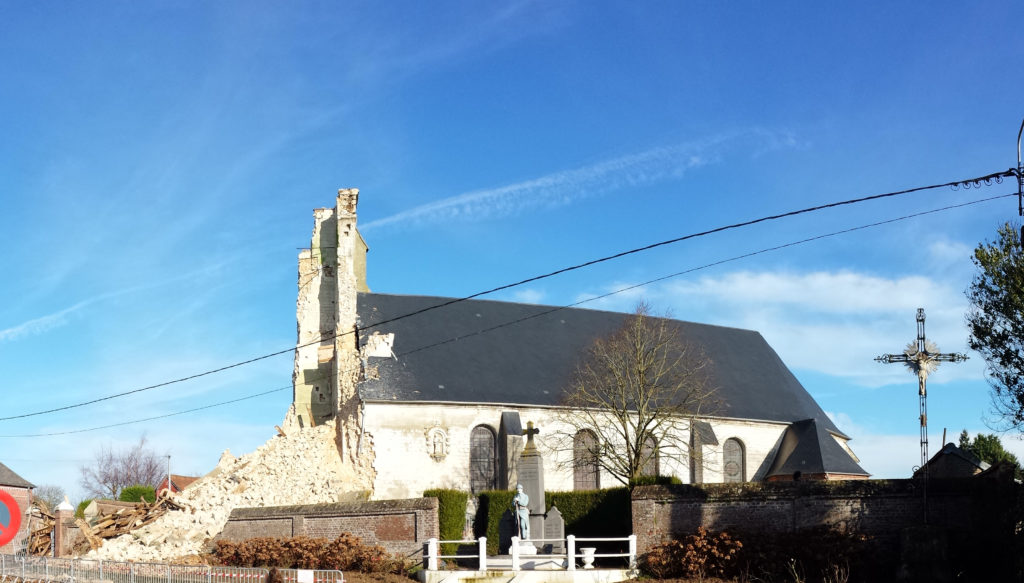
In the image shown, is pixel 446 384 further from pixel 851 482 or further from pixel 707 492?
pixel 851 482

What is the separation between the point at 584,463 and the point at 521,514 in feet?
31.1

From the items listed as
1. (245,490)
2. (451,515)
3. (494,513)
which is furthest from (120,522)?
(494,513)

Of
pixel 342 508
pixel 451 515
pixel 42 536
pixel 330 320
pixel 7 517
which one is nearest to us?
pixel 7 517

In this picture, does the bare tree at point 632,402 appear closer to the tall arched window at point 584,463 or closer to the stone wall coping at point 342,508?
the tall arched window at point 584,463

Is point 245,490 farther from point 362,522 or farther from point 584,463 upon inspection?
point 584,463

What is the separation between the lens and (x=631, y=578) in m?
18.8

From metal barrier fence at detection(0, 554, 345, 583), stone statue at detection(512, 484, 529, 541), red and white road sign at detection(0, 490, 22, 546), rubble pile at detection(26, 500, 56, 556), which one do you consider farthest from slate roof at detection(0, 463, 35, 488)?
red and white road sign at detection(0, 490, 22, 546)

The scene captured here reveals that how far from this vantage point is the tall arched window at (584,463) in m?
31.9

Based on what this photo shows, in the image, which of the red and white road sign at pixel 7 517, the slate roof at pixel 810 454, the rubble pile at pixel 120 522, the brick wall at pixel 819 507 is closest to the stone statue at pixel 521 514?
the brick wall at pixel 819 507

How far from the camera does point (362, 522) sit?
76.0ft

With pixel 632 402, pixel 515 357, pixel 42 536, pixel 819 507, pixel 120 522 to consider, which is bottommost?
pixel 42 536

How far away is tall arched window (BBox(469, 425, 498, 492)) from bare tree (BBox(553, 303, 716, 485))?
2.33m

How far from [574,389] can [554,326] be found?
5010 millimetres

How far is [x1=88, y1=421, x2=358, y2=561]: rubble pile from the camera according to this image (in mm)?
26344
